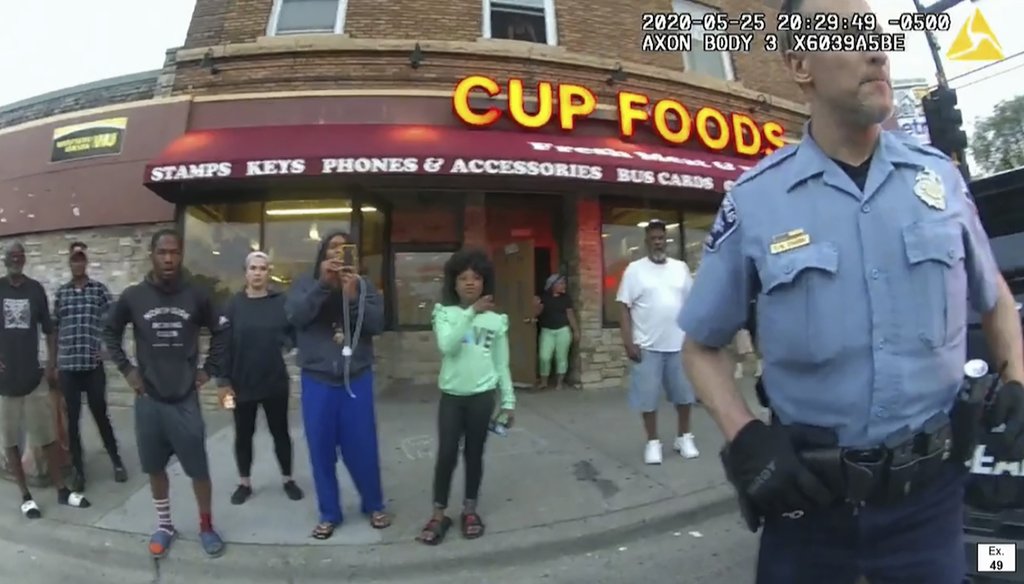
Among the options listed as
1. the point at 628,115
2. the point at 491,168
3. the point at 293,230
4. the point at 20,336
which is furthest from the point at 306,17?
the point at 20,336

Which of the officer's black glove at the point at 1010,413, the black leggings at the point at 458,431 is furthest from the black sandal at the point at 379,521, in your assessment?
the officer's black glove at the point at 1010,413

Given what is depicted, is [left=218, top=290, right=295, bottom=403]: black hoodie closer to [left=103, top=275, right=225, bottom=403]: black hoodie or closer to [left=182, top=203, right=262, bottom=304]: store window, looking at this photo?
[left=103, top=275, right=225, bottom=403]: black hoodie

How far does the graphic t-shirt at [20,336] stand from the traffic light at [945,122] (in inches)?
344

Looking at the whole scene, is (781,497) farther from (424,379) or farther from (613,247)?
(613,247)

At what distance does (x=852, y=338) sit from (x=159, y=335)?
159 inches

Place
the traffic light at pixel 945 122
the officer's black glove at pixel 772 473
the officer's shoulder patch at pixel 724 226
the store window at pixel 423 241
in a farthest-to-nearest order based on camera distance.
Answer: the store window at pixel 423 241 → the traffic light at pixel 945 122 → the officer's shoulder patch at pixel 724 226 → the officer's black glove at pixel 772 473

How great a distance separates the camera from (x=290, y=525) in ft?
15.6

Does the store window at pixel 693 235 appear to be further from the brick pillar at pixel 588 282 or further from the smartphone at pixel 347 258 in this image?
the smartphone at pixel 347 258

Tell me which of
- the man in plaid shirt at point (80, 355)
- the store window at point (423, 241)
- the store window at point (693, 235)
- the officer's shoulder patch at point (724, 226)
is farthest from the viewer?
the store window at point (693, 235)

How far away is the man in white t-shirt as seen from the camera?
5625 mm

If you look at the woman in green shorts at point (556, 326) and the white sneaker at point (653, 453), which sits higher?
the woman in green shorts at point (556, 326)

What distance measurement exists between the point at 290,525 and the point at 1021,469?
408cm

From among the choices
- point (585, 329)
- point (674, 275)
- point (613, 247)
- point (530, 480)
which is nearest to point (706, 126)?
point (613, 247)

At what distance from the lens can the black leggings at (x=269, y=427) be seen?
5116mm
